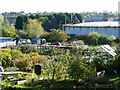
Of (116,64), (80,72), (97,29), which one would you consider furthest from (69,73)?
(97,29)

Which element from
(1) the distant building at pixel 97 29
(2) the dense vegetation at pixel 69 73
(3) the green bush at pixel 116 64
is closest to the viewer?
(2) the dense vegetation at pixel 69 73

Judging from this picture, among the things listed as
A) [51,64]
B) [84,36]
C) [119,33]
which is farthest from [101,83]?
[119,33]

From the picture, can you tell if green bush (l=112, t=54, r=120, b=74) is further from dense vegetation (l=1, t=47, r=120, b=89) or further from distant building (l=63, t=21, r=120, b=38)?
distant building (l=63, t=21, r=120, b=38)

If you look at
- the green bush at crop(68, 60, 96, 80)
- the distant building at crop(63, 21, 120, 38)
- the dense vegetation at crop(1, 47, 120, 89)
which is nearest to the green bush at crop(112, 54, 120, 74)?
the dense vegetation at crop(1, 47, 120, 89)

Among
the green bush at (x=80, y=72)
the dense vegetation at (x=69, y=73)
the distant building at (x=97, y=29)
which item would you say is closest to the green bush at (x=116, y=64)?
the dense vegetation at (x=69, y=73)

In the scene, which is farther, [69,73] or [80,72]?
[69,73]

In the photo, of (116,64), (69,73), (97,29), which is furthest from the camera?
(97,29)

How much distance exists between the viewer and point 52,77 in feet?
38.9

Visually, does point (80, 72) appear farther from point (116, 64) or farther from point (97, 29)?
point (97, 29)

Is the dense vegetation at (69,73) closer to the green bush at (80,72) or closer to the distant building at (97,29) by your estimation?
the green bush at (80,72)

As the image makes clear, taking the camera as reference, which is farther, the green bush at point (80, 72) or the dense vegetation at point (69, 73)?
the green bush at point (80, 72)

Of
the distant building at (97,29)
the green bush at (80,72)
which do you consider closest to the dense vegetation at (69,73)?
the green bush at (80,72)

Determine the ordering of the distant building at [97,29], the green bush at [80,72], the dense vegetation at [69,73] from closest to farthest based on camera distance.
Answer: the dense vegetation at [69,73]
the green bush at [80,72]
the distant building at [97,29]

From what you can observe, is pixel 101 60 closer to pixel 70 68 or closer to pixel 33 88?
pixel 70 68
